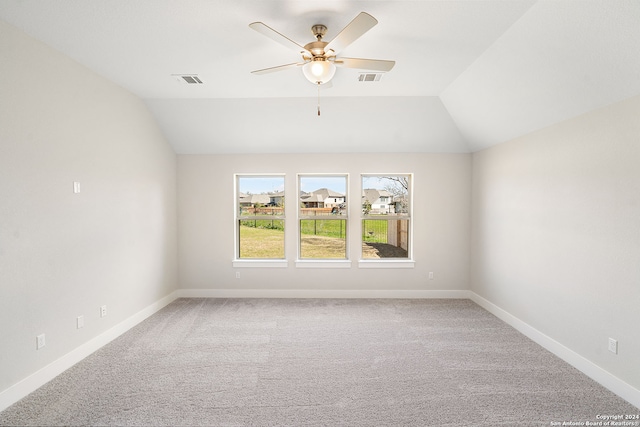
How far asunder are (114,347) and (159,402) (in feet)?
4.26

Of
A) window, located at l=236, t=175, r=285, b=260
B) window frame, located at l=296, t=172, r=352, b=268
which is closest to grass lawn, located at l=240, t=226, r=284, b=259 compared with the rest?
window, located at l=236, t=175, r=285, b=260

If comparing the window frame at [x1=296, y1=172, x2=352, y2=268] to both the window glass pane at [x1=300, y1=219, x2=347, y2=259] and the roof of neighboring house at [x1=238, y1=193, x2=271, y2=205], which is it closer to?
the window glass pane at [x1=300, y1=219, x2=347, y2=259]

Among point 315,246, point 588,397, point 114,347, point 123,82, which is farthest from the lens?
point 315,246

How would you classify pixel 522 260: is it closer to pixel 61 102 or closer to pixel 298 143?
pixel 298 143

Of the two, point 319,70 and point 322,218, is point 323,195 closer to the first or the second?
point 322,218

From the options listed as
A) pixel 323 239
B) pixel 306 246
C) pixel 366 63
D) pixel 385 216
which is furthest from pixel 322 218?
pixel 366 63

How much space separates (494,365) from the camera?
2879mm

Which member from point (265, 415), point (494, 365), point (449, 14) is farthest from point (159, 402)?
point (449, 14)


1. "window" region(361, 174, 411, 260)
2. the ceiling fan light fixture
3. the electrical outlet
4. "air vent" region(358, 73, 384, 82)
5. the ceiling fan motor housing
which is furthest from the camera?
"window" region(361, 174, 411, 260)

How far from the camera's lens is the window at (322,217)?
5129mm

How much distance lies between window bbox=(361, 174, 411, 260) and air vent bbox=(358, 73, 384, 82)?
1884 millimetres

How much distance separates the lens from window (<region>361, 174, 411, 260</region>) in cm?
512

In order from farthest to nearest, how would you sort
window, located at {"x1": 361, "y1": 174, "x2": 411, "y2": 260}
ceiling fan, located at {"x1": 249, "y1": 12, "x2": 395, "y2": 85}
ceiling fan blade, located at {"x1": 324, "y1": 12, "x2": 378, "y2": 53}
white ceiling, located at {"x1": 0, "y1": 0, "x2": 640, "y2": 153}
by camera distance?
1. window, located at {"x1": 361, "y1": 174, "x2": 411, "y2": 260}
2. white ceiling, located at {"x1": 0, "y1": 0, "x2": 640, "y2": 153}
3. ceiling fan, located at {"x1": 249, "y1": 12, "x2": 395, "y2": 85}
4. ceiling fan blade, located at {"x1": 324, "y1": 12, "x2": 378, "y2": 53}

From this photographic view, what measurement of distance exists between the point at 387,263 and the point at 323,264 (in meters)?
1.01
